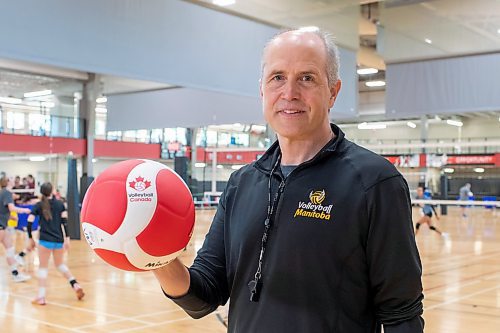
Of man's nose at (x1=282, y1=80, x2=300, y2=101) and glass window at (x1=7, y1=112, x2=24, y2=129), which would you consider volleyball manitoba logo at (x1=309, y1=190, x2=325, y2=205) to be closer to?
man's nose at (x1=282, y1=80, x2=300, y2=101)

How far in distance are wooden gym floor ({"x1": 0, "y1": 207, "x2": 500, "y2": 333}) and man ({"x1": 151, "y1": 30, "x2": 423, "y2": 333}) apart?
452 centimetres

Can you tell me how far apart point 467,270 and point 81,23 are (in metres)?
7.39

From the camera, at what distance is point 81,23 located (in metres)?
8.07

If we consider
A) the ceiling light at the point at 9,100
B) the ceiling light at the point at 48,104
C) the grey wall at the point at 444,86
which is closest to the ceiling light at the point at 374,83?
the grey wall at the point at 444,86

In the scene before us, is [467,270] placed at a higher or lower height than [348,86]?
lower

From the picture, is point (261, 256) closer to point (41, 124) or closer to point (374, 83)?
point (41, 124)

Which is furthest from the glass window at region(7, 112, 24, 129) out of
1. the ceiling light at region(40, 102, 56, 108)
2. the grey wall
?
the grey wall

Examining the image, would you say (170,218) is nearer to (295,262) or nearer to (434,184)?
(295,262)

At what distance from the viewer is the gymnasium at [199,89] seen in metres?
6.77

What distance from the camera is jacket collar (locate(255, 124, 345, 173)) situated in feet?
5.06

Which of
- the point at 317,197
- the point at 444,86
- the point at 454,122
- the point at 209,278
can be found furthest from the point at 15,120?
the point at 317,197

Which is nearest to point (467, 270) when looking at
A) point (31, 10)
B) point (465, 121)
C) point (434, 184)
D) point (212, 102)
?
point (212, 102)

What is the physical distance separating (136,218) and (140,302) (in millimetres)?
6062

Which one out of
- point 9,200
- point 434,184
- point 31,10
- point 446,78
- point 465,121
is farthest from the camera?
point 465,121
